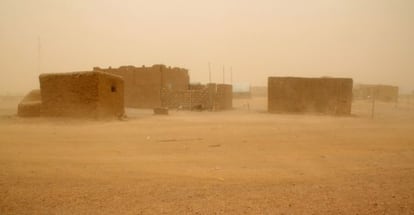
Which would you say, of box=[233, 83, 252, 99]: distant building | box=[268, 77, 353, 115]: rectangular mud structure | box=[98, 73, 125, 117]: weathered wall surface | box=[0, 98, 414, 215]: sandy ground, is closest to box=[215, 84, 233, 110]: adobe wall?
box=[268, 77, 353, 115]: rectangular mud structure

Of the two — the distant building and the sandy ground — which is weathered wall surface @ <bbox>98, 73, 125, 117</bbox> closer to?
the sandy ground

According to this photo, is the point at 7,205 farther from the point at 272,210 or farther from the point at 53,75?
the point at 53,75

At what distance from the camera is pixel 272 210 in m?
3.28

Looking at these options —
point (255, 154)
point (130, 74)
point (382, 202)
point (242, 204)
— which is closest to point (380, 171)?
point (382, 202)

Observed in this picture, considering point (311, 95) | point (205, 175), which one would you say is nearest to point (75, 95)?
point (205, 175)

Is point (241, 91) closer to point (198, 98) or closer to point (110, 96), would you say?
point (198, 98)

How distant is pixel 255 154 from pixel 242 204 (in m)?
2.80

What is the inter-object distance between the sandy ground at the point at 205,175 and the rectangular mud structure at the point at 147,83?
49.2 ft

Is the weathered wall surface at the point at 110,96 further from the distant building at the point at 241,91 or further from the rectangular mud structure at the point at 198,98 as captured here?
the distant building at the point at 241,91

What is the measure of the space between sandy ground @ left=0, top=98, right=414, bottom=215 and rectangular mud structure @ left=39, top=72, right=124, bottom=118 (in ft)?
15.0

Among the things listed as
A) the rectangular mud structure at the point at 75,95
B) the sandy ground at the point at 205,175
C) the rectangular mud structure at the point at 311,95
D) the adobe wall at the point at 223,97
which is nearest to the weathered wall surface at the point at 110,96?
the rectangular mud structure at the point at 75,95

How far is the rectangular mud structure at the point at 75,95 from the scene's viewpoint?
1256 centimetres

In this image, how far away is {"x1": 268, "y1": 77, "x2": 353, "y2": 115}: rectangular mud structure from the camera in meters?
17.3

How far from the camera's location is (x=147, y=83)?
23.2m
